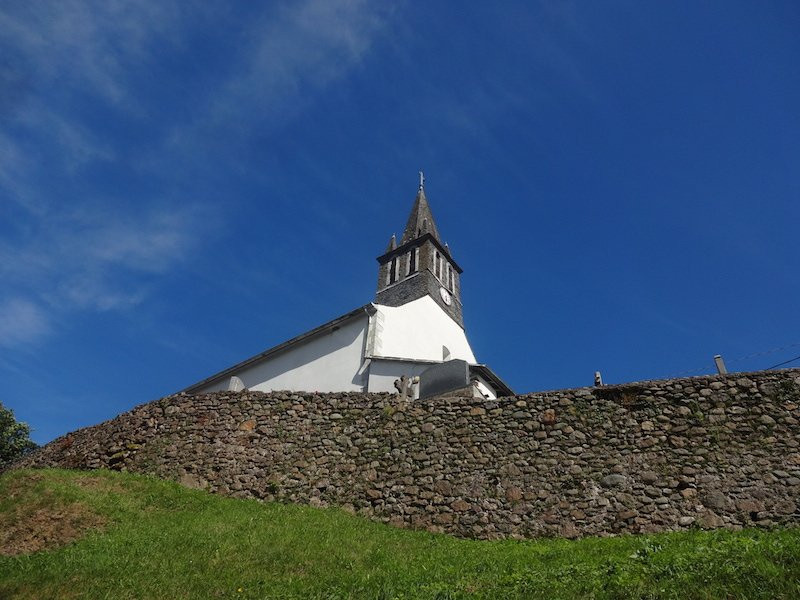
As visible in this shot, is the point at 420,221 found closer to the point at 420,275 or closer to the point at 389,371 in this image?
the point at 420,275

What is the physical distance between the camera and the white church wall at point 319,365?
18.8m

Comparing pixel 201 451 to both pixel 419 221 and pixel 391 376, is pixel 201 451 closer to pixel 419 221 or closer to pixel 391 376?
pixel 391 376

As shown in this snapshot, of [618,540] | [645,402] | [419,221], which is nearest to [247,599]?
[618,540]

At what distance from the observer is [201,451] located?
42.2 ft

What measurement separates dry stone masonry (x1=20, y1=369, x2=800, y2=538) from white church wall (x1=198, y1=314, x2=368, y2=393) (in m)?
5.43

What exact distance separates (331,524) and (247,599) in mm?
3478

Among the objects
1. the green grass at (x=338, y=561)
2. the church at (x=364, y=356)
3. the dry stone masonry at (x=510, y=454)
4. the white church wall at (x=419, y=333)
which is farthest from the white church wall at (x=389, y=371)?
the green grass at (x=338, y=561)

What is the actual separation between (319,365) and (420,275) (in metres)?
10.4

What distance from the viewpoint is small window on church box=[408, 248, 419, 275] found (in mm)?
29641

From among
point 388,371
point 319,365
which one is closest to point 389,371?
point 388,371

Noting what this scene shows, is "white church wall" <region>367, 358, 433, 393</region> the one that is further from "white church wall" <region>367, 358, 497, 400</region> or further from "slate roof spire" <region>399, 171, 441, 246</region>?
"slate roof spire" <region>399, 171, 441, 246</region>

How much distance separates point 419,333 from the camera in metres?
22.1

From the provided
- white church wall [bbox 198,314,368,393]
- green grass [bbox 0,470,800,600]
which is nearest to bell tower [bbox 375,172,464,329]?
white church wall [bbox 198,314,368,393]

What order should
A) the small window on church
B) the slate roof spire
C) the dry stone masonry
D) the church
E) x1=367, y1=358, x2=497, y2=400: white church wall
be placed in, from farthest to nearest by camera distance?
the slate roof spire
the small window on church
the church
x1=367, y1=358, x2=497, y2=400: white church wall
the dry stone masonry
